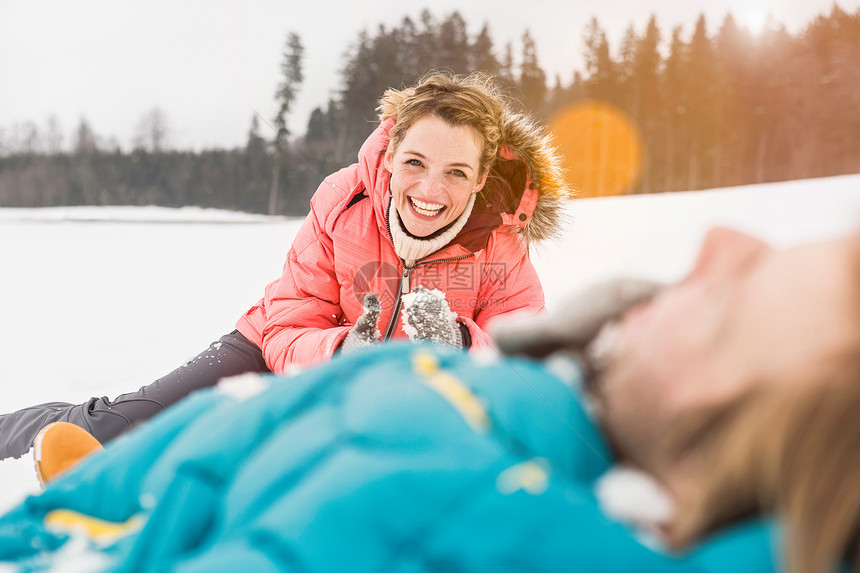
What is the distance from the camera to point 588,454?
1.36ft

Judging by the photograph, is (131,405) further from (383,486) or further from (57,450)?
(383,486)

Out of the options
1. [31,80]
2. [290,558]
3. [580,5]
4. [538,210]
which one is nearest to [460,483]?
[290,558]

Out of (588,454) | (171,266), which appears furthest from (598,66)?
(171,266)

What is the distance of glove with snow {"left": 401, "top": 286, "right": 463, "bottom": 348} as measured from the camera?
1.13 m

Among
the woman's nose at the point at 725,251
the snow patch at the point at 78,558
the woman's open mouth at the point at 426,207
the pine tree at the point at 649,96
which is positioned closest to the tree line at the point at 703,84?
the pine tree at the point at 649,96

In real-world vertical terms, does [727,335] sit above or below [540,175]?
below

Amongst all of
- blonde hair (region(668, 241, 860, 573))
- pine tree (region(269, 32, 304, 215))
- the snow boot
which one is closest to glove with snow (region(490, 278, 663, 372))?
blonde hair (region(668, 241, 860, 573))

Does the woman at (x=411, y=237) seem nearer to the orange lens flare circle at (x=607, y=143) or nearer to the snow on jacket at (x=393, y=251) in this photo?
the snow on jacket at (x=393, y=251)

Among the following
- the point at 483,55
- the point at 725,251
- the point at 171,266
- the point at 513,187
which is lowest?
the point at 171,266

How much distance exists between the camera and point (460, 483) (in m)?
0.36

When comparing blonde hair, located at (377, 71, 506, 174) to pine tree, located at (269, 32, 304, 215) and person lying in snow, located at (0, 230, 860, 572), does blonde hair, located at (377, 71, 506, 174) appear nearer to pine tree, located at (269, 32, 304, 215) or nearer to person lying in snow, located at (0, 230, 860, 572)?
pine tree, located at (269, 32, 304, 215)

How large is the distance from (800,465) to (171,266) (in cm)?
358

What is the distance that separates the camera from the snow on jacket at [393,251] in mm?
1318

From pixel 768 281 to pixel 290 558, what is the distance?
350mm
